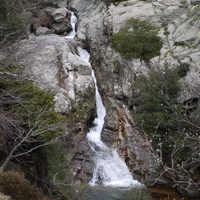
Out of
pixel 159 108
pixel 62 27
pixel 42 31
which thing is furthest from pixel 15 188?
pixel 62 27

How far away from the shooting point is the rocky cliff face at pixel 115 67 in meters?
14.8

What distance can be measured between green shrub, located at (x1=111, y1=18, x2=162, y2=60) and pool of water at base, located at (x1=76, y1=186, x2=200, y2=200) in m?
7.80

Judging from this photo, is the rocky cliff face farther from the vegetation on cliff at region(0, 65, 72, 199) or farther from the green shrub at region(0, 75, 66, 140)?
the vegetation on cliff at region(0, 65, 72, 199)

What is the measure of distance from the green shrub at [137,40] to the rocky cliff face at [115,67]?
44cm

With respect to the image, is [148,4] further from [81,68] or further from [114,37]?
[81,68]

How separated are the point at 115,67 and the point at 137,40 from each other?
2120 mm

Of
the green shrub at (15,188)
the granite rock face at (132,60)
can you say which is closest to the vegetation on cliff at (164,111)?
the granite rock face at (132,60)

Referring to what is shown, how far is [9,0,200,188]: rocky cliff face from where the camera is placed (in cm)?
1479

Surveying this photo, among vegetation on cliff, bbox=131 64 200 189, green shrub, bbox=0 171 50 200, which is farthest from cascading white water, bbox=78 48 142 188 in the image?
green shrub, bbox=0 171 50 200

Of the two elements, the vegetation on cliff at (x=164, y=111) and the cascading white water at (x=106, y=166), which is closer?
the vegetation on cliff at (x=164, y=111)

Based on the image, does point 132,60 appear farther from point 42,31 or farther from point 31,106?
point 42,31

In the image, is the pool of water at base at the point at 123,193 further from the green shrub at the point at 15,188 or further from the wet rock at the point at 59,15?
A: the wet rock at the point at 59,15

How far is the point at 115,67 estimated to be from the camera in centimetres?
1878

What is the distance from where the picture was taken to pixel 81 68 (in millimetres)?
18141
